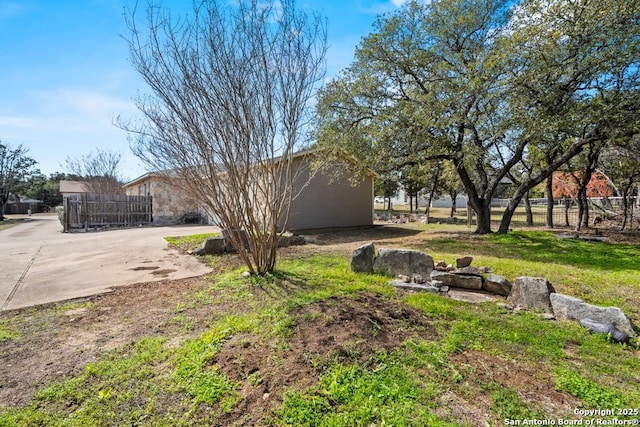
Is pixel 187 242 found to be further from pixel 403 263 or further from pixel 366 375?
pixel 366 375

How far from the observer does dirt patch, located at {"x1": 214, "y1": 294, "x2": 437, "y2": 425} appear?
6.51 feet

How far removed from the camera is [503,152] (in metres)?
11.7

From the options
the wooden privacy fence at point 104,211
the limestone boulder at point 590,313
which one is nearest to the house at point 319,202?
the wooden privacy fence at point 104,211

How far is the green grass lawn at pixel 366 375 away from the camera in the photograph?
1.79 meters

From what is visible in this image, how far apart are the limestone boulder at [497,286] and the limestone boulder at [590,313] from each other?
60cm

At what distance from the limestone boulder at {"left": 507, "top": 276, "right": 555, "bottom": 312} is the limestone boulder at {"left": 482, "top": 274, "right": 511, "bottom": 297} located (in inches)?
9.9

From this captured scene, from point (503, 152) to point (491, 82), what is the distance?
5951mm

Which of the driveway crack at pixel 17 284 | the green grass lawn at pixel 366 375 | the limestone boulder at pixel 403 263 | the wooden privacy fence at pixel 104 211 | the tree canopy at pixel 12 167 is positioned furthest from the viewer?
the tree canopy at pixel 12 167

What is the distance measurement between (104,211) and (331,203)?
10.6m

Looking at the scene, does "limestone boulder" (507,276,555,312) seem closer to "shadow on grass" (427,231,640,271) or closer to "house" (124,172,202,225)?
"shadow on grass" (427,231,640,271)

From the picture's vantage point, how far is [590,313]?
3027 millimetres

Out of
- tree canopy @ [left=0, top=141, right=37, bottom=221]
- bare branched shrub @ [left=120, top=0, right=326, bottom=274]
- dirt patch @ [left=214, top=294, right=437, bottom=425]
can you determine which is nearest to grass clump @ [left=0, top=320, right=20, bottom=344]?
dirt patch @ [left=214, top=294, right=437, bottom=425]

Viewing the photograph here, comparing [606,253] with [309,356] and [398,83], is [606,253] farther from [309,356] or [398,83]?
[309,356]

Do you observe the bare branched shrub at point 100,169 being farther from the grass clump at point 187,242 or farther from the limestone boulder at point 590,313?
the limestone boulder at point 590,313
